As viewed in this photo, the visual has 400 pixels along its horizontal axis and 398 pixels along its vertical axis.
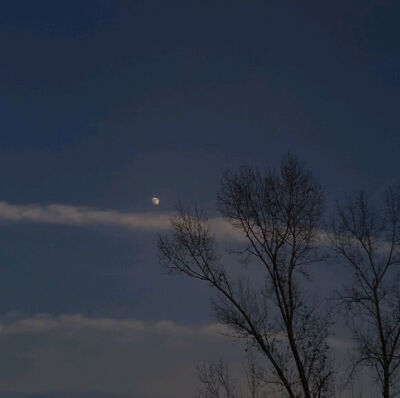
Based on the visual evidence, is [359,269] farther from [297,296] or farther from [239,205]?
[239,205]

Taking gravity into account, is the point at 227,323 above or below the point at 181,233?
below

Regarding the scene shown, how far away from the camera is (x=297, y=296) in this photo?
36.4 m

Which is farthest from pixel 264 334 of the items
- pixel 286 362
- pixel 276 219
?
pixel 276 219

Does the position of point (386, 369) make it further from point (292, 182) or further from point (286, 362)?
point (292, 182)

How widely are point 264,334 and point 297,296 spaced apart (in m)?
1.91

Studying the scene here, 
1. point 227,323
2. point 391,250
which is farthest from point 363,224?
point 227,323

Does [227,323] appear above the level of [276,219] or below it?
below

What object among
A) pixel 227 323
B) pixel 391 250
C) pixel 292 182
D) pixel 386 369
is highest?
pixel 292 182

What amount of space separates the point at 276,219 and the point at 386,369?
22.9ft

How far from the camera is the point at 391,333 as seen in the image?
36.4 meters

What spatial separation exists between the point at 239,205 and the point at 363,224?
506 centimetres

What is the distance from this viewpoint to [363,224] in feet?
125

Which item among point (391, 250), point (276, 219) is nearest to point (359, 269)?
point (391, 250)

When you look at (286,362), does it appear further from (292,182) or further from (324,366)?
(292,182)
